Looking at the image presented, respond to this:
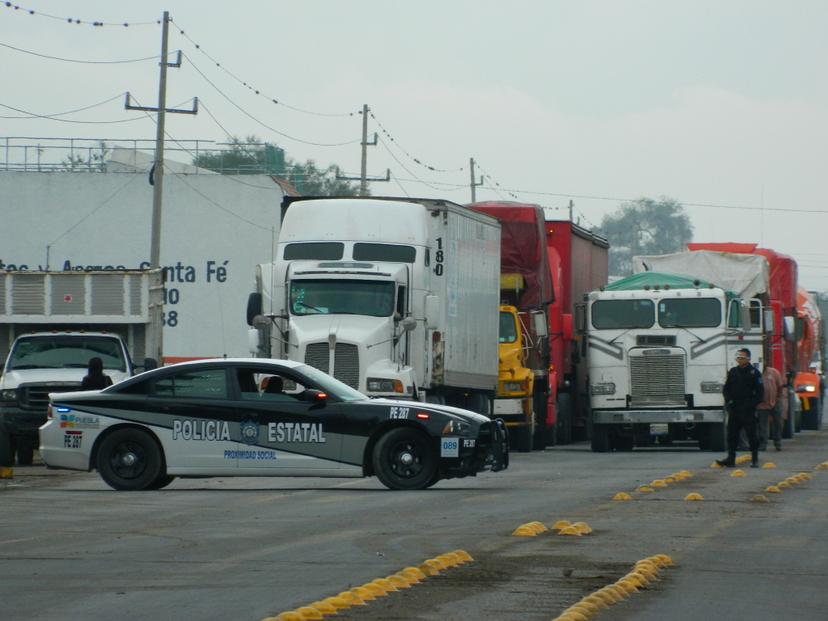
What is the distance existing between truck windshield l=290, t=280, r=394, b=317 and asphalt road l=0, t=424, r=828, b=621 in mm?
5499

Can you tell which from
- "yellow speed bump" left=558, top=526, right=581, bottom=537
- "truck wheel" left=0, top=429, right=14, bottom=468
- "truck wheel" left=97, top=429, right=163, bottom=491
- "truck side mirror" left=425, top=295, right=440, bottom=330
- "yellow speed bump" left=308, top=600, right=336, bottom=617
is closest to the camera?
"yellow speed bump" left=308, top=600, right=336, bottom=617

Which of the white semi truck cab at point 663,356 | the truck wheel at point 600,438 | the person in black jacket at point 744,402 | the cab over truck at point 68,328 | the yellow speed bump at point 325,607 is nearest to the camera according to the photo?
the yellow speed bump at point 325,607

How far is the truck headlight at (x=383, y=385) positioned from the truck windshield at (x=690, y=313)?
8.56m

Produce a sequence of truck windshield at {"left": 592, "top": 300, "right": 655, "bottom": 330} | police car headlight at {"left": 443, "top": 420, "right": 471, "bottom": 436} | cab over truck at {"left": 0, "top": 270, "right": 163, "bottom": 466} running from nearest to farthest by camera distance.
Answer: police car headlight at {"left": 443, "top": 420, "right": 471, "bottom": 436}
cab over truck at {"left": 0, "top": 270, "right": 163, "bottom": 466}
truck windshield at {"left": 592, "top": 300, "right": 655, "bottom": 330}

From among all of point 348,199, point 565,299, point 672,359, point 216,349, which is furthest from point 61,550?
point 216,349

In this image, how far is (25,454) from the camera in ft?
91.0

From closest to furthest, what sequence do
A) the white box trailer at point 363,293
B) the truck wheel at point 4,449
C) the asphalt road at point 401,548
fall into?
the asphalt road at point 401,548
the truck wheel at point 4,449
the white box trailer at point 363,293

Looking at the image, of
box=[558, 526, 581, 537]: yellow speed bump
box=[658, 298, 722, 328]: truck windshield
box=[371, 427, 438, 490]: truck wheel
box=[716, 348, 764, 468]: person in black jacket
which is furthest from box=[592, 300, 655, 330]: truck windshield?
box=[558, 526, 581, 537]: yellow speed bump

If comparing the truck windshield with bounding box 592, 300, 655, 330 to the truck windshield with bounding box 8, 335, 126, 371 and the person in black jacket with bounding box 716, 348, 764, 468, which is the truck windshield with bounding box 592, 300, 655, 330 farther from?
the truck windshield with bounding box 8, 335, 126, 371

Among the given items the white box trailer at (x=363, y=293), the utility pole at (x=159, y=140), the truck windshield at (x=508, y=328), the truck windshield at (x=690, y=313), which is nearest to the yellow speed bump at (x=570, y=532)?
the white box trailer at (x=363, y=293)

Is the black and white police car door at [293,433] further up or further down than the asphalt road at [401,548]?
further up

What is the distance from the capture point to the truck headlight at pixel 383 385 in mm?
26188

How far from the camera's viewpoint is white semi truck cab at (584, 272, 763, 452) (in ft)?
108

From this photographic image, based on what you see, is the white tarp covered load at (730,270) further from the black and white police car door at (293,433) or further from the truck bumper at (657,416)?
the black and white police car door at (293,433)
